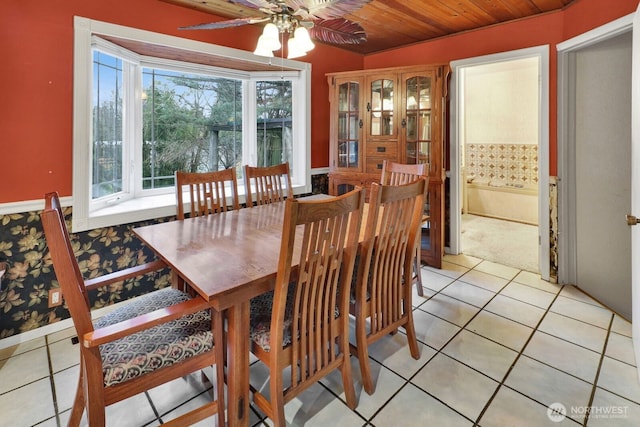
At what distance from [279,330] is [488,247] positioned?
354 cm

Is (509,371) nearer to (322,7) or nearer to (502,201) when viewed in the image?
(322,7)

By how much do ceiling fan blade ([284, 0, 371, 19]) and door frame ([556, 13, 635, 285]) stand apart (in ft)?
6.51

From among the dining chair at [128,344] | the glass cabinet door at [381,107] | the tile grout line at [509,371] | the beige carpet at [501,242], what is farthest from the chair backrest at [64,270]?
the beige carpet at [501,242]

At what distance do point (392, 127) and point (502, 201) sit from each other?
3.14 meters

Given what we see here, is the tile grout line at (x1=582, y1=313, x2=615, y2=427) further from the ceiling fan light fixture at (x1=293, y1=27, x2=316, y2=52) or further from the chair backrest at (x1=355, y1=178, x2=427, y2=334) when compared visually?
the ceiling fan light fixture at (x1=293, y1=27, x2=316, y2=52)

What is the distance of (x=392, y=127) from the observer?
136 inches

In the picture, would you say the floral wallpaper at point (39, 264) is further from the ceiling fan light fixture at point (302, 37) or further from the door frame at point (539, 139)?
the door frame at point (539, 139)

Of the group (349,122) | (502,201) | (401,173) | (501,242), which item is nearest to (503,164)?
(502,201)

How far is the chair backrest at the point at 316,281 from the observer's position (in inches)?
49.6

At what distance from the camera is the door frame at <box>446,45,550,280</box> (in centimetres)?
296

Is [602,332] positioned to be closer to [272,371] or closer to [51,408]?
[272,371]

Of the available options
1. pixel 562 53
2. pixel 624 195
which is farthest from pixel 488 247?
pixel 562 53

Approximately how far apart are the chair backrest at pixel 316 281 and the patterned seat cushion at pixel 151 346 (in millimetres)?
329

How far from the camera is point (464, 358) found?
2.01m
